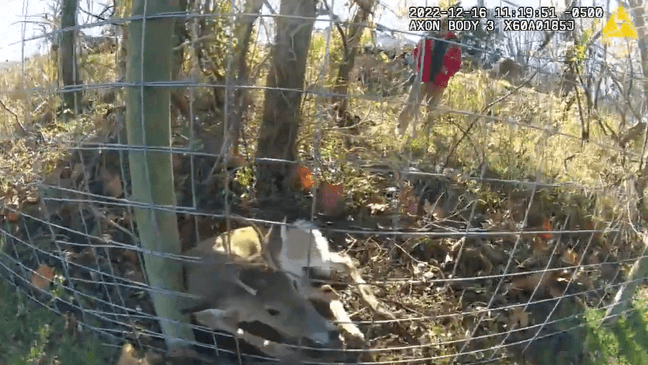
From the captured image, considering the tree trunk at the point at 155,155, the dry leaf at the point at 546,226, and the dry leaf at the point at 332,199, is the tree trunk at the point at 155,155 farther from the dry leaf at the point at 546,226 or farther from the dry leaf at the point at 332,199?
the dry leaf at the point at 546,226

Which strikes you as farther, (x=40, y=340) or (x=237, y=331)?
(x=40, y=340)

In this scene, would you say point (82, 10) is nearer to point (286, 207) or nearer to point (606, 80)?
point (286, 207)

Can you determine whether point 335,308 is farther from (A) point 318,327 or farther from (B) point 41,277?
(B) point 41,277

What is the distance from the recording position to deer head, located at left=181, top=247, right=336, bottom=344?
235cm

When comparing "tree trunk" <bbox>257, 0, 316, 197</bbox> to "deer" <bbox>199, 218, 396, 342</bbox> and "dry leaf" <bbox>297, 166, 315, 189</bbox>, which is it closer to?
"dry leaf" <bbox>297, 166, 315, 189</bbox>

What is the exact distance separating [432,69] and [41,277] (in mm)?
2068

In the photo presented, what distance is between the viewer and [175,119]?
2.70m

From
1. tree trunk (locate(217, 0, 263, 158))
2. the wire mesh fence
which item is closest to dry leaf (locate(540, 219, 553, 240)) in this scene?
the wire mesh fence

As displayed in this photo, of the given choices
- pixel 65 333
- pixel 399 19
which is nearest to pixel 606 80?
pixel 399 19

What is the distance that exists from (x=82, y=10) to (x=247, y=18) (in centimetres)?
87

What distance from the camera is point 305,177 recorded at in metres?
2.72

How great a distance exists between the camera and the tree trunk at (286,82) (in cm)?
226

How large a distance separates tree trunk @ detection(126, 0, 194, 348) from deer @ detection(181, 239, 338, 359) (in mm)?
132

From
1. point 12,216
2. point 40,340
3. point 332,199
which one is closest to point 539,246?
point 332,199
